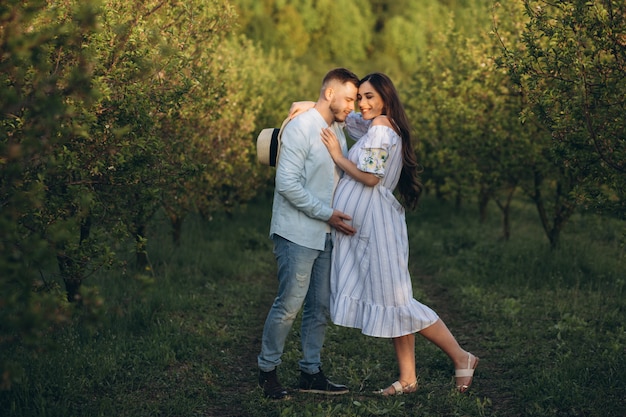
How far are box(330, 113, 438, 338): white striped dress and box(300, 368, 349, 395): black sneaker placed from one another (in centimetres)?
54

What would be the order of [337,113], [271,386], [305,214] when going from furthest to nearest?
1. [271,386]
2. [337,113]
3. [305,214]

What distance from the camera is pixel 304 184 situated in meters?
5.30

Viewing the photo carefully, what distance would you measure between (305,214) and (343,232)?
35 centimetres

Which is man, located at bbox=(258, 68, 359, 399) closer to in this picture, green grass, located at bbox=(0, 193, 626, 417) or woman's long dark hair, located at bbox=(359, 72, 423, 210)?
woman's long dark hair, located at bbox=(359, 72, 423, 210)

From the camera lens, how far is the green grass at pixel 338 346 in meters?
5.21

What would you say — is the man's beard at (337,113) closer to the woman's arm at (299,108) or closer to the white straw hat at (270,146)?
the woman's arm at (299,108)

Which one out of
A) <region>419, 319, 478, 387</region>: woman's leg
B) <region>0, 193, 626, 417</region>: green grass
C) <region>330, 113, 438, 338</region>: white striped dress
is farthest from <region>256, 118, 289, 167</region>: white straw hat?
<region>419, 319, 478, 387</region>: woman's leg

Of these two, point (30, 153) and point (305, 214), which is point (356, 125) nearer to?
point (305, 214)

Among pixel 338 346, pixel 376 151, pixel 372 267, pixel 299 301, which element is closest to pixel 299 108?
pixel 376 151

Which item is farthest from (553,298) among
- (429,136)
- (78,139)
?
(429,136)

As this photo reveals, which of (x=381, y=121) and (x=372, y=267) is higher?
(x=381, y=121)

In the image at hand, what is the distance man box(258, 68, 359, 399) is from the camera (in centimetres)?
517

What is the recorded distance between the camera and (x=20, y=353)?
19.2 ft

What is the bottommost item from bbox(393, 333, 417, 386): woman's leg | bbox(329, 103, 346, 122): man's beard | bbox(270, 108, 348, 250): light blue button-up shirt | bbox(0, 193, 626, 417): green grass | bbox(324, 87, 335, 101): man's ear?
bbox(0, 193, 626, 417): green grass
